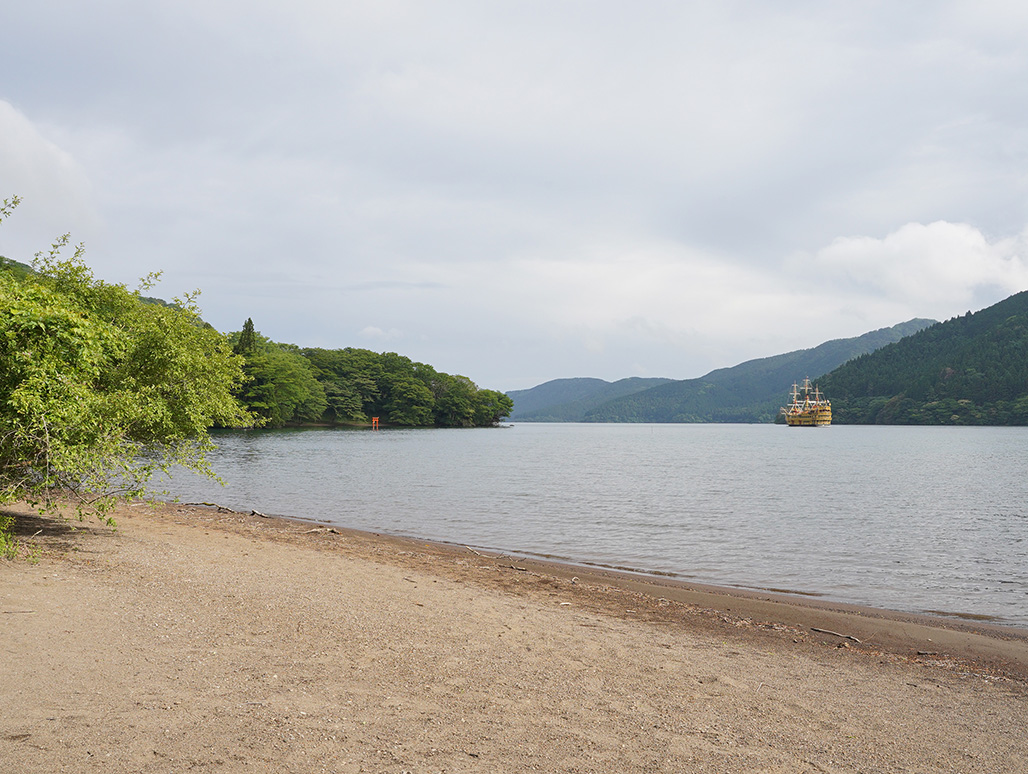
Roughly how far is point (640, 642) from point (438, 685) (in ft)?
12.1

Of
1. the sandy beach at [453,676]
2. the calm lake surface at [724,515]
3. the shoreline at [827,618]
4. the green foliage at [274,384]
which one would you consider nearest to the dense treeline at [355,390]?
the green foliage at [274,384]

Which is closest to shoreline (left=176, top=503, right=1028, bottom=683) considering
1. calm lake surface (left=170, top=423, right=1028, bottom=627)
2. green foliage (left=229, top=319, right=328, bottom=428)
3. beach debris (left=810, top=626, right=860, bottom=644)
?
beach debris (left=810, top=626, right=860, bottom=644)

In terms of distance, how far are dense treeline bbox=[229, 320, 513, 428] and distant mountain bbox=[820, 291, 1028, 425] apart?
115 meters

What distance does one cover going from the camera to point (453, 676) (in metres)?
7.20

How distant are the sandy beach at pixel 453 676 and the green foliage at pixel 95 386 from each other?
1.71 meters

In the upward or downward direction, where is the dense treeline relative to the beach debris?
upward

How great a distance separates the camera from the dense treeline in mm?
110000

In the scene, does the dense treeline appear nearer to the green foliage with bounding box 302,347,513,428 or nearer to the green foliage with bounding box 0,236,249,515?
the green foliage with bounding box 302,347,513,428

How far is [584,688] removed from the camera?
23.4 ft

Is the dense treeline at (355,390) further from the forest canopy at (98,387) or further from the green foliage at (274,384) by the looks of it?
the forest canopy at (98,387)

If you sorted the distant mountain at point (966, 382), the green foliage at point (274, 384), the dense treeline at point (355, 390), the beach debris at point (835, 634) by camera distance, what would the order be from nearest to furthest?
the beach debris at point (835, 634) < the green foliage at point (274, 384) < the dense treeline at point (355, 390) < the distant mountain at point (966, 382)

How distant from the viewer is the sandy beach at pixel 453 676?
17.4 feet

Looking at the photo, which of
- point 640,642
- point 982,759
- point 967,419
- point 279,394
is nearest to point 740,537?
point 640,642

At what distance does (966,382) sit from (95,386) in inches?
7914
